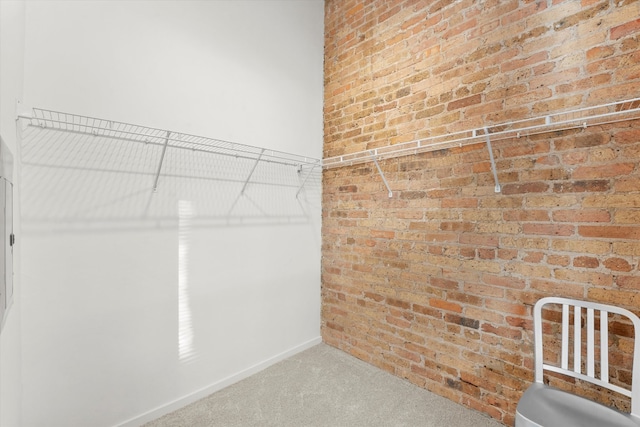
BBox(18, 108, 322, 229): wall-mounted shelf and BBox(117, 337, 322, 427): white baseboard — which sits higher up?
BBox(18, 108, 322, 229): wall-mounted shelf

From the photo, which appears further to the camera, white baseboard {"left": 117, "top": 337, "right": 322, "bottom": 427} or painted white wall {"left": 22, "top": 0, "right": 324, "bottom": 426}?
white baseboard {"left": 117, "top": 337, "right": 322, "bottom": 427}

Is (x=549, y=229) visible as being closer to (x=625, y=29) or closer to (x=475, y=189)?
(x=475, y=189)

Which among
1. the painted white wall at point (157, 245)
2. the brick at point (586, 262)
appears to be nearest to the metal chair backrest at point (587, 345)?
the brick at point (586, 262)

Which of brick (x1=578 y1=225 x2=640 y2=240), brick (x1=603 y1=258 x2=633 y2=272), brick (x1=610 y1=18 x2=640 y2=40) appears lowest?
brick (x1=603 y1=258 x2=633 y2=272)

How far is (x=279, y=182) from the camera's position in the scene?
99.7 inches

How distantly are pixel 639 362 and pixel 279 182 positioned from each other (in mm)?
2301

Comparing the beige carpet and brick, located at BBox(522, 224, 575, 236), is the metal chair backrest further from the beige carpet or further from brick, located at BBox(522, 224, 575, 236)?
the beige carpet

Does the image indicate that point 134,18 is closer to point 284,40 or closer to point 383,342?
point 284,40

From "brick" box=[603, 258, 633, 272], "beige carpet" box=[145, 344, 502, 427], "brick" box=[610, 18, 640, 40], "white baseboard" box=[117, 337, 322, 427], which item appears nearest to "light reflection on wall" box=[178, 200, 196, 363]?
"white baseboard" box=[117, 337, 322, 427]

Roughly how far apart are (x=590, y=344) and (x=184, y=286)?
7.29 feet

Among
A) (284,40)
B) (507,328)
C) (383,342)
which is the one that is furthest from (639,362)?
(284,40)

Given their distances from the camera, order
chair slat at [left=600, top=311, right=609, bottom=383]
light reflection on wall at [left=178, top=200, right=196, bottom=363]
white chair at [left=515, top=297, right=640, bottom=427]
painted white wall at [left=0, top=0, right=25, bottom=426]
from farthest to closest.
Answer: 1. light reflection on wall at [left=178, top=200, right=196, bottom=363]
2. chair slat at [left=600, top=311, right=609, bottom=383]
3. white chair at [left=515, top=297, right=640, bottom=427]
4. painted white wall at [left=0, top=0, right=25, bottom=426]

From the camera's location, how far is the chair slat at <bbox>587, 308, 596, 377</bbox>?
4.72 feet

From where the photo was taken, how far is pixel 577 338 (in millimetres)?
1479
